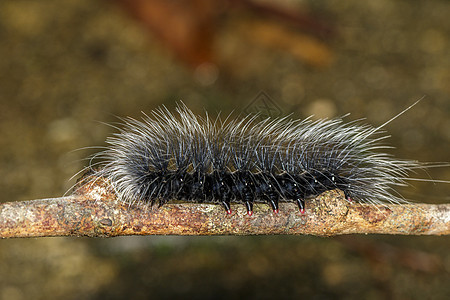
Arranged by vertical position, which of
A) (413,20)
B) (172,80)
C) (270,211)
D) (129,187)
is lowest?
(270,211)

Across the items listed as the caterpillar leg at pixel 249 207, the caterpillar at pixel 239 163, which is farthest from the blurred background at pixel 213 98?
the caterpillar leg at pixel 249 207

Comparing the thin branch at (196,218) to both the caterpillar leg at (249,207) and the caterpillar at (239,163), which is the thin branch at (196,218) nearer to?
the caterpillar leg at (249,207)

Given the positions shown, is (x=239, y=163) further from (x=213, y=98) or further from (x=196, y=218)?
(x=213, y=98)

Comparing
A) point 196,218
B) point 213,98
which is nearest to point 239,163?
point 196,218

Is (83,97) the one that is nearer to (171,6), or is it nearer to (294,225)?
(171,6)

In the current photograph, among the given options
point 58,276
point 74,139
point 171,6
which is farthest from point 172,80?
point 58,276
